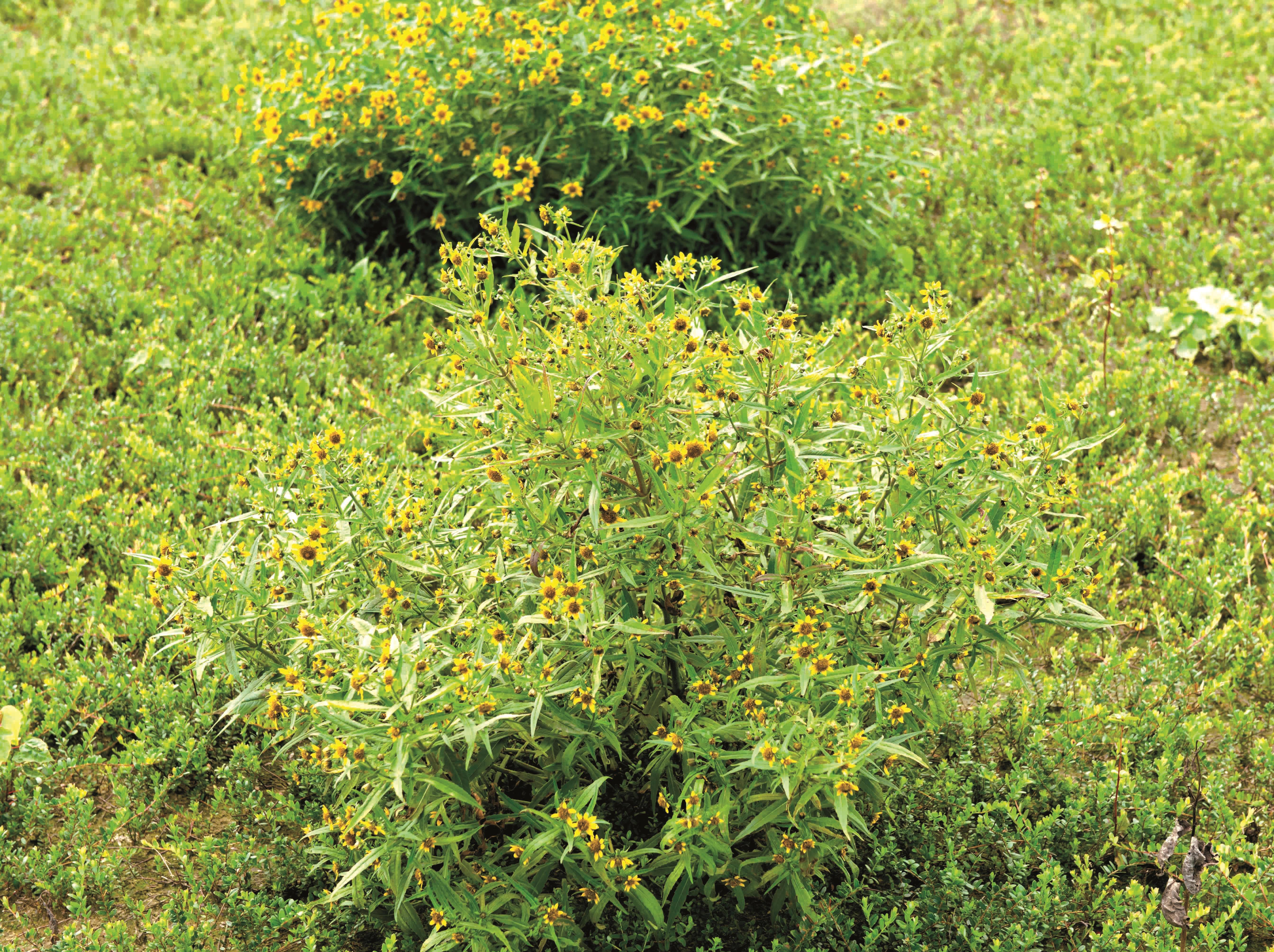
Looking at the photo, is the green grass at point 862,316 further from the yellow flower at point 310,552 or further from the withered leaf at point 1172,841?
the yellow flower at point 310,552

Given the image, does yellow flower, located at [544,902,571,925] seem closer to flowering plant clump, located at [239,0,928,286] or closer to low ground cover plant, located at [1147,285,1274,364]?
flowering plant clump, located at [239,0,928,286]

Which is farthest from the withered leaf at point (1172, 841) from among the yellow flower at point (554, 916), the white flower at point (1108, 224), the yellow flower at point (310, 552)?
the white flower at point (1108, 224)

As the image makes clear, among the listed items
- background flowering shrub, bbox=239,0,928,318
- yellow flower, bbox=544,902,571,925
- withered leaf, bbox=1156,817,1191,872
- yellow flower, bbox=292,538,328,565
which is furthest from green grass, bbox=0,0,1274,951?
yellow flower, bbox=292,538,328,565

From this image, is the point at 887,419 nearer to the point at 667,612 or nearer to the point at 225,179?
the point at 667,612

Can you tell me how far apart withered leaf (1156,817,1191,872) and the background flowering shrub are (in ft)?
8.72

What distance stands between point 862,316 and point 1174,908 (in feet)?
9.33

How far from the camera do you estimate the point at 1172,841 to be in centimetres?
273

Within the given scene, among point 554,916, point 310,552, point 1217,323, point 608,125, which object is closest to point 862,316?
point 608,125

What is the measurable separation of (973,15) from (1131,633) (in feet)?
17.3

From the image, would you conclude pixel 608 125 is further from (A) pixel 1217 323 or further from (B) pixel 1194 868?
(B) pixel 1194 868

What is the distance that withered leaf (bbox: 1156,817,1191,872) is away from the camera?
8.97 ft

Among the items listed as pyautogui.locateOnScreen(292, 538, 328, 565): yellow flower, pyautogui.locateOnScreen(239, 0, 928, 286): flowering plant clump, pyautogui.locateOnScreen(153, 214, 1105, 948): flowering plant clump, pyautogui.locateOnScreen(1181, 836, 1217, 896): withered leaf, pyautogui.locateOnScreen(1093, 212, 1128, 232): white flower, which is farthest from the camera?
pyautogui.locateOnScreen(239, 0, 928, 286): flowering plant clump

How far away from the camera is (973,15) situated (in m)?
7.59

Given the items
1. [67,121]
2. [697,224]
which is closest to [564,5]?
[697,224]
